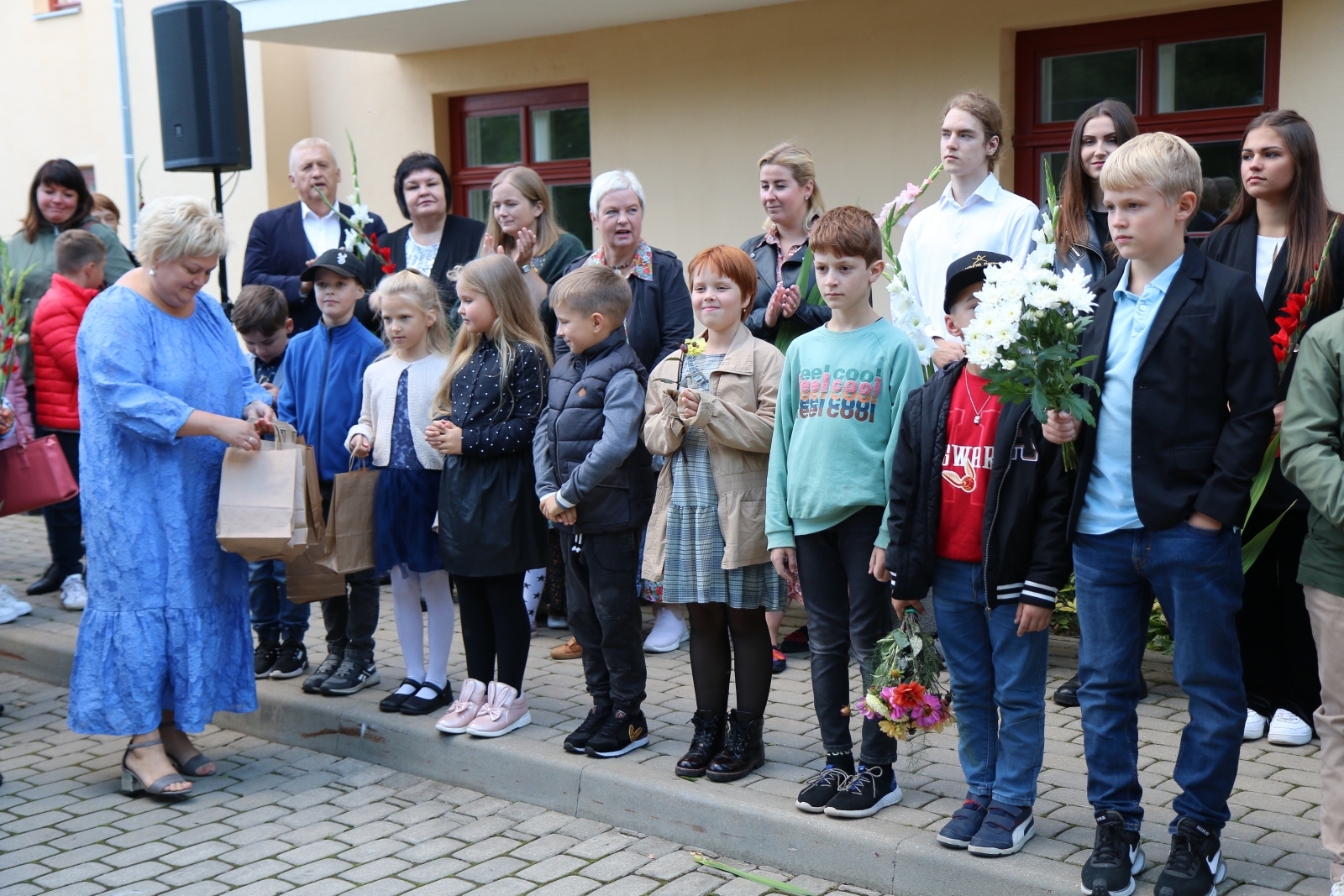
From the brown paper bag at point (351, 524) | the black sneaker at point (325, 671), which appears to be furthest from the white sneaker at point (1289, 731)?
the black sneaker at point (325, 671)

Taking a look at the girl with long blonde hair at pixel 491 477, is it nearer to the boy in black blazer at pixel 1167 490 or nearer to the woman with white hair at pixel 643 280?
the woman with white hair at pixel 643 280

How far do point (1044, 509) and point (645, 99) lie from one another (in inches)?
255

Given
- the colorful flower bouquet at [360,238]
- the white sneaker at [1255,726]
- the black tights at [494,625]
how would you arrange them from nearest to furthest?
the white sneaker at [1255,726] < the black tights at [494,625] < the colorful flower bouquet at [360,238]

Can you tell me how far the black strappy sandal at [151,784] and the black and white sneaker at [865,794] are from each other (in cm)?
247

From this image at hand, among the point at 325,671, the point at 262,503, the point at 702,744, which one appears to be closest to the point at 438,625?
the point at 325,671


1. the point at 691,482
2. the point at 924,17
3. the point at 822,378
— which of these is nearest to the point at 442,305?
the point at 691,482

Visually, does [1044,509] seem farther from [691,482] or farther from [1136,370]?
[691,482]

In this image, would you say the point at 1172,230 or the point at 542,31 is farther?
the point at 542,31

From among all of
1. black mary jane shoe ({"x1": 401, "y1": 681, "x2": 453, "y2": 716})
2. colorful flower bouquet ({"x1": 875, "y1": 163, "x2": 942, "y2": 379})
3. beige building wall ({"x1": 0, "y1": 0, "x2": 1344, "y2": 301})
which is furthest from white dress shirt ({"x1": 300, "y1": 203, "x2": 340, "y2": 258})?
colorful flower bouquet ({"x1": 875, "y1": 163, "x2": 942, "y2": 379})

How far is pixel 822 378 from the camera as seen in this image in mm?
4016

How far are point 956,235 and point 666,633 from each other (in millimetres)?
2388

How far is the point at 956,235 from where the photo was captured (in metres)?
4.91

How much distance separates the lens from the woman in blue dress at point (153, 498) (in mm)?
4633

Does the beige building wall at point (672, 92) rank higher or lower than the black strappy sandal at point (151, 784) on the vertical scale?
higher
